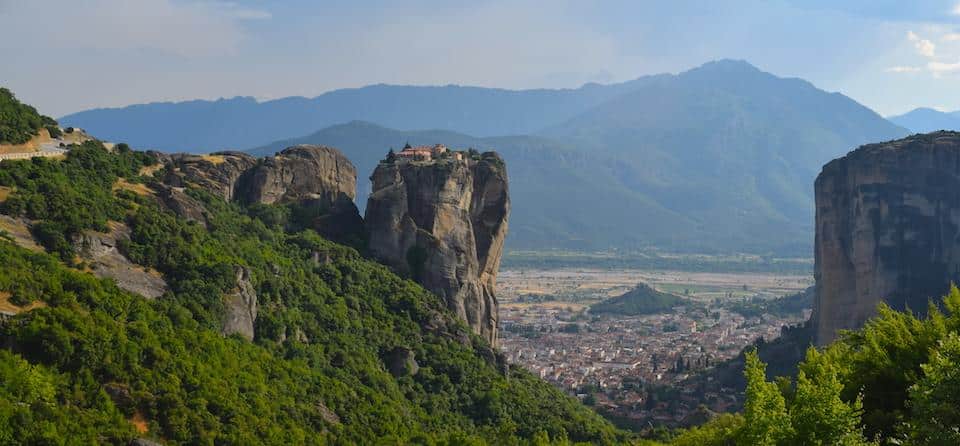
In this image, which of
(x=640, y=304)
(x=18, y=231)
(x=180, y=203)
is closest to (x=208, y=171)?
(x=180, y=203)

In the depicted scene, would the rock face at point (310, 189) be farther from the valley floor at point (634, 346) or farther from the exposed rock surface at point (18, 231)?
the valley floor at point (634, 346)

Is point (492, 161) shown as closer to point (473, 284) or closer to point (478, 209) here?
point (478, 209)

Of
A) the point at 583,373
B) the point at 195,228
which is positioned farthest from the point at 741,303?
the point at 195,228

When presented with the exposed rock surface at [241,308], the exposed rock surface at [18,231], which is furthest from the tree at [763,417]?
the exposed rock surface at [18,231]

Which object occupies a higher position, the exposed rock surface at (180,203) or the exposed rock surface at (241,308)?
the exposed rock surface at (180,203)

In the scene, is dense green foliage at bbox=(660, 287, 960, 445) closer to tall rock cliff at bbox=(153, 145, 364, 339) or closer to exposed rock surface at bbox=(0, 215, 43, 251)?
exposed rock surface at bbox=(0, 215, 43, 251)

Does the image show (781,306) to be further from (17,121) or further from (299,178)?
(17,121)

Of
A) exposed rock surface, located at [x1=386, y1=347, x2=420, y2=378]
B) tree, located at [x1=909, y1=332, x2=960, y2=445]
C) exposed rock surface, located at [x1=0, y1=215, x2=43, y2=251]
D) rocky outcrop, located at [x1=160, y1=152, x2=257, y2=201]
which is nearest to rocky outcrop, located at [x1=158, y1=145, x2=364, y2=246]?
rocky outcrop, located at [x1=160, y1=152, x2=257, y2=201]
